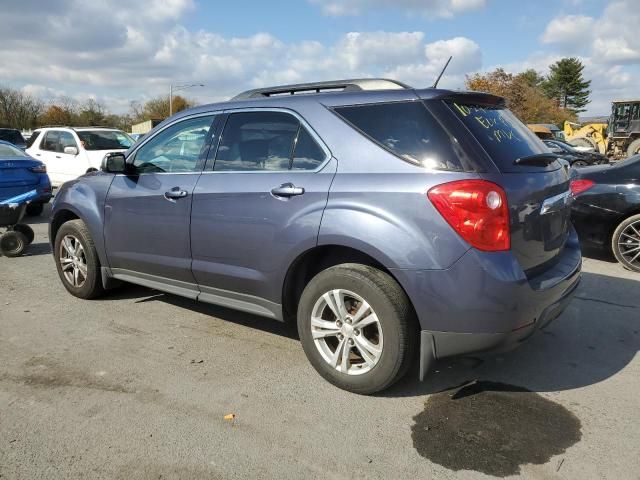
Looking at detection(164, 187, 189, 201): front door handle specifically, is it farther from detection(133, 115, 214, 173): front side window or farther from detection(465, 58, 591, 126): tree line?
detection(465, 58, 591, 126): tree line

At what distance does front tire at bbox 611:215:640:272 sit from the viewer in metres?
6.21

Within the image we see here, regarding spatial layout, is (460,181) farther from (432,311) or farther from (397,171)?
(432,311)

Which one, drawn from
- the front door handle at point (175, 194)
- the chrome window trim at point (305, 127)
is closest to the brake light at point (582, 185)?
the chrome window trim at point (305, 127)

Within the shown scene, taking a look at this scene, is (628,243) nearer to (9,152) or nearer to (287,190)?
(287,190)

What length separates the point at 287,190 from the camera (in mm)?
3406

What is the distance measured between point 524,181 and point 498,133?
1.21ft

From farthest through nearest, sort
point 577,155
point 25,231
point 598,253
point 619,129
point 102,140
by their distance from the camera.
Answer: point 619,129
point 577,155
point 102,140
point 25,231
point 598,253

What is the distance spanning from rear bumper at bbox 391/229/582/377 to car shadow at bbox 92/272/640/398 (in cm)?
19

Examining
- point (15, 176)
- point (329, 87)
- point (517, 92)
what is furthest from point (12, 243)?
point (517, 92)

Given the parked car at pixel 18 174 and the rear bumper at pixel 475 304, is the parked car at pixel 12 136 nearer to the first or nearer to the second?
the parked car at pixel 18 174

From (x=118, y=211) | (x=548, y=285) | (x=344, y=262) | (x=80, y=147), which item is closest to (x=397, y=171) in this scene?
(x=344, y=262)

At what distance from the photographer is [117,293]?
17.7ft

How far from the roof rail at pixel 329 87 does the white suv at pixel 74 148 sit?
10.0m

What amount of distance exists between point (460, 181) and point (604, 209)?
4.38 metres
